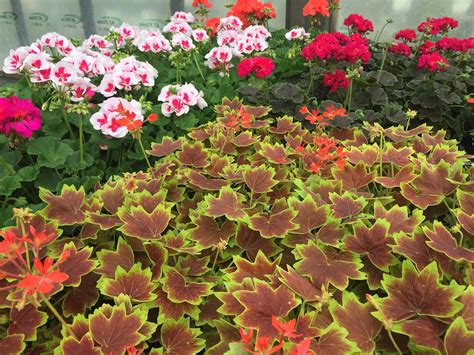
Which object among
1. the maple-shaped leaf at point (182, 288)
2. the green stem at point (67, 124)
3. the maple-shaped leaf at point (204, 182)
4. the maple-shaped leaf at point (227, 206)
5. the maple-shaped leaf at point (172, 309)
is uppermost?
the maple-shaped leaf at point (227, 206)

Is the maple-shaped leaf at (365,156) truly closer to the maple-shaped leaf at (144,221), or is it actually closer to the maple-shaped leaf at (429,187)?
the maple-shaped leaf at (429,187)

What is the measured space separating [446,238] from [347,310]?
0.25 m

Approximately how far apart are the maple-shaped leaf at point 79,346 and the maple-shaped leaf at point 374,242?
18.9 inches

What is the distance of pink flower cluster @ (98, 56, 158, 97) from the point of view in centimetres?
170

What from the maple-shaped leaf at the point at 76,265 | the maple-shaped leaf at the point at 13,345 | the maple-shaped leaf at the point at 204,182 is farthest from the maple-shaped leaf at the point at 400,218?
the maple-shaped leaf at the point at 13,345

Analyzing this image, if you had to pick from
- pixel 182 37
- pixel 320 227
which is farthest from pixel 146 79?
pixel 320 227

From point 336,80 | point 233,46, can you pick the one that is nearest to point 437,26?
point 336,80

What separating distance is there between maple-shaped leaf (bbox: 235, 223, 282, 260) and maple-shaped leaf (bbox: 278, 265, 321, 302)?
0.40ft

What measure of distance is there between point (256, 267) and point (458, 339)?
0.35 meters

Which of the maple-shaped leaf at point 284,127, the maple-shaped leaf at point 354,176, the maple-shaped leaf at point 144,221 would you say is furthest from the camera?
the maple-shaped leaf at point 284,127

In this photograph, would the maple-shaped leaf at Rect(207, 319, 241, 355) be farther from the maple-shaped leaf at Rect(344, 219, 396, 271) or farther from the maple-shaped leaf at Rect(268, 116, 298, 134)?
the maple-shaped leaf at Rect(268, 116, 298, 134)

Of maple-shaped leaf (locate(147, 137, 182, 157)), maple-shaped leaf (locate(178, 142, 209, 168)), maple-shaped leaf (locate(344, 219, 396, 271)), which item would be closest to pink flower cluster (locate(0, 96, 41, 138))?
maple-shaped leaf (locate(147, 137, 182, 157))

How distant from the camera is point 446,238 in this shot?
31.3 inches

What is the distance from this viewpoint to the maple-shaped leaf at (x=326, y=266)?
2.48 ft
